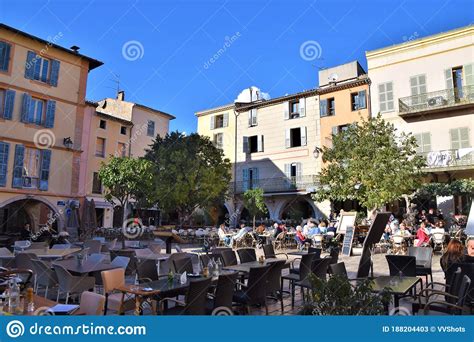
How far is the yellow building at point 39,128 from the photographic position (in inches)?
732

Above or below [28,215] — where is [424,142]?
above

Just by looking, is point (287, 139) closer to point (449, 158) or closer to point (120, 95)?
point (449, 158)

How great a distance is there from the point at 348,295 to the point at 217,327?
3.82 feet

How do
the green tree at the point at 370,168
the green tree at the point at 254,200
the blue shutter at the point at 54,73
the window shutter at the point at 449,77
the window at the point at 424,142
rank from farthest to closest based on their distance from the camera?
the green tree at the point at 254,200, the blue shutter at the point at 54,73, the window at the point at 424,142, the window shutter at the point at 449,77, the green tree at the point at 370,168

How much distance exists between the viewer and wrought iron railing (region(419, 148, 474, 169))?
18.6 metres

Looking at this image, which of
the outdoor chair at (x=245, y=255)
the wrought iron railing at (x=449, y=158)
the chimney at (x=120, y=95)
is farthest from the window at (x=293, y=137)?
the outdoor chair at (x=245, y=255)

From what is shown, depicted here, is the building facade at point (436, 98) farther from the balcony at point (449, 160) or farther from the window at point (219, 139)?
the window at point (219, 139)

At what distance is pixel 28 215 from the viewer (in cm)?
2045

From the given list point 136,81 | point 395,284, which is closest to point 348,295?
point 395,284

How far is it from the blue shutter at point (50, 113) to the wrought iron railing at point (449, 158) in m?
19.9

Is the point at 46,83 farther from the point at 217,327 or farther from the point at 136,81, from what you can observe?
the point at 217,327

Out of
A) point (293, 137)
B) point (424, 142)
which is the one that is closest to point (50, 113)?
point (293, 137)

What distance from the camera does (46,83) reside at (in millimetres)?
20344

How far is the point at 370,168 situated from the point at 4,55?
58.5 ft
